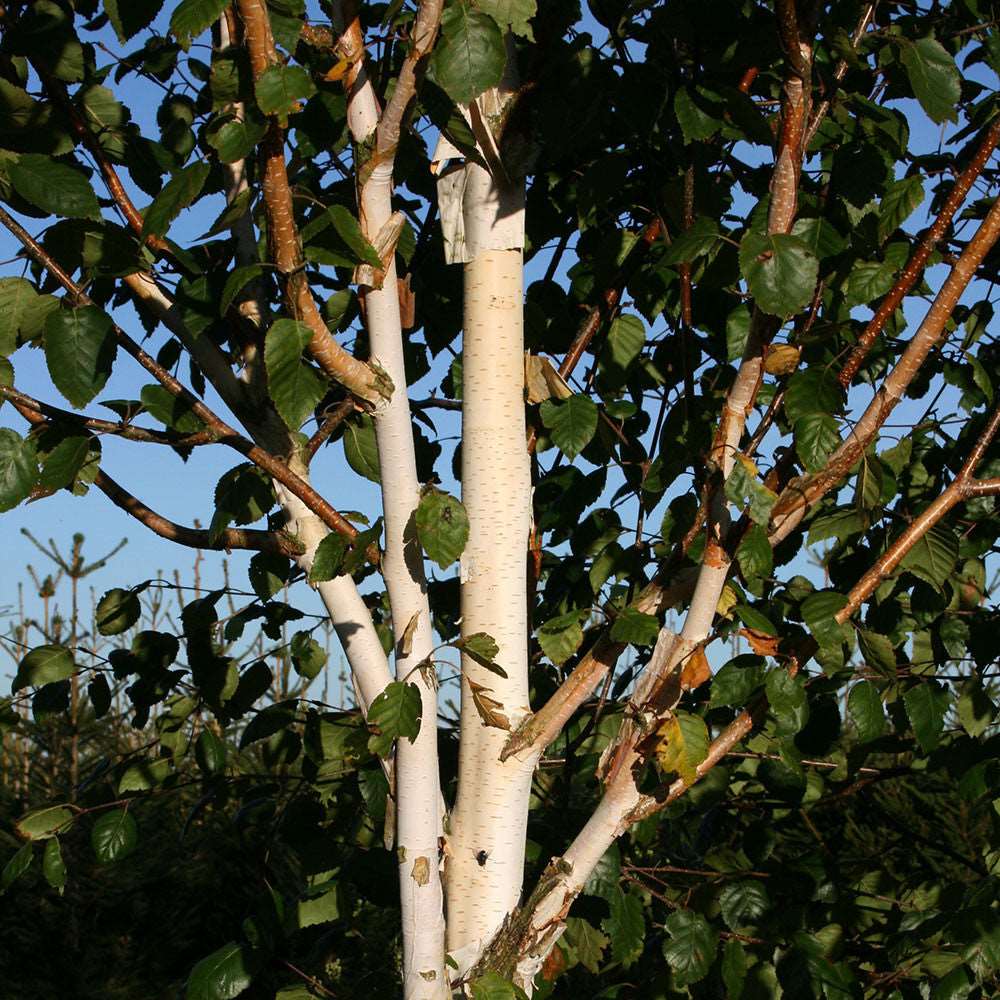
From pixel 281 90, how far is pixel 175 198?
196mm

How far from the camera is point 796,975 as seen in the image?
1.81 m

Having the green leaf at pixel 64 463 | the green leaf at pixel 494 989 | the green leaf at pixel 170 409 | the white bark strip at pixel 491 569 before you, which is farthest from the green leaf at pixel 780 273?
the green leaf at pixel 494 989

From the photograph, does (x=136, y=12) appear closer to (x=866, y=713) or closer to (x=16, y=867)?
(x=16, y=867)

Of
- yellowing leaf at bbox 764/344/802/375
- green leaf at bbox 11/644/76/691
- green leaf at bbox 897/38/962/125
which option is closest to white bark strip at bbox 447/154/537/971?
yellowing leaf at bbox 764/344/802/375

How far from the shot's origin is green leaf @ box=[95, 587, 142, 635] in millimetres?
1935

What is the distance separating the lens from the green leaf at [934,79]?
145 cm

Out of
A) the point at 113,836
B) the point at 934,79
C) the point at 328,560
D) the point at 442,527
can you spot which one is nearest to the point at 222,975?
the point at 113,836

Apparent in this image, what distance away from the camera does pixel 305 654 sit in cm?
201

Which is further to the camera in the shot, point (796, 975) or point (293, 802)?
point (293, 802)

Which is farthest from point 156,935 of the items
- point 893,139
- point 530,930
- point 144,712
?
point 893,139

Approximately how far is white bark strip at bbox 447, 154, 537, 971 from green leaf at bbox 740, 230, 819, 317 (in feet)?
1.48

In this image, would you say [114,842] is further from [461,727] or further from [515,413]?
[515,413]

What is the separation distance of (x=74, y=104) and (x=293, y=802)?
1231 mm

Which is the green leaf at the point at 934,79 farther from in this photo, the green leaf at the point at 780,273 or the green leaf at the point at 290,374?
the green leaf at the point at 290,374
